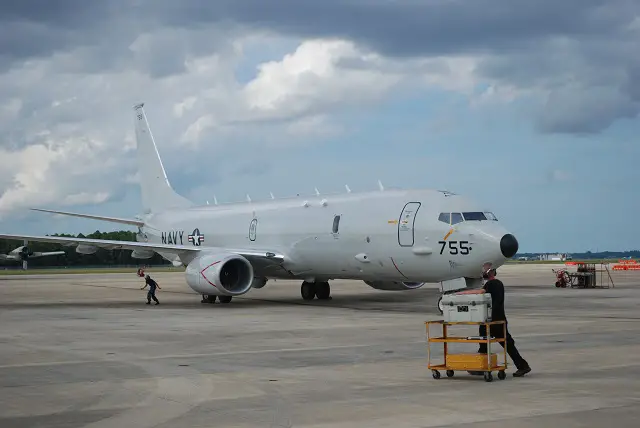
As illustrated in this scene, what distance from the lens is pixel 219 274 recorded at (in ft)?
102

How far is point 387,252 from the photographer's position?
2828 centimetres

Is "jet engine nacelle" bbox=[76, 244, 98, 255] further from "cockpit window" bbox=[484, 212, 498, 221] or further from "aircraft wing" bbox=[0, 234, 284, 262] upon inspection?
"cockpit window" bbox=[484, 212, 498, 221]

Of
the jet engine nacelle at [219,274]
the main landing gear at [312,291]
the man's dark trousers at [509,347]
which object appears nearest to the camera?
the man's dark trousers at [509,347]

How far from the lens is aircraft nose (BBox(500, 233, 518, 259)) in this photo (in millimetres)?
25234

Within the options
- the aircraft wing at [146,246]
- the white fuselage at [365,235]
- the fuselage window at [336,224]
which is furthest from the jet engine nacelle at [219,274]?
the fuselage window at [336,224]

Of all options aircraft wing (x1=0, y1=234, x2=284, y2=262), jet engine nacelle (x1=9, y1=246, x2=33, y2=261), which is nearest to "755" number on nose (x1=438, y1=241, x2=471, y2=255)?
aircraft wing (x1=0, y1=234, x2=284, y2=262)

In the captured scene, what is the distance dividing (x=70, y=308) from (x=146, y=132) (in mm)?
17256

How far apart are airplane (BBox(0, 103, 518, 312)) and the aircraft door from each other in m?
0.03

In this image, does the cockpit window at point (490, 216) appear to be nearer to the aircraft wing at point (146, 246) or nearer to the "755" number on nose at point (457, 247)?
the "755" number on nose at point (457, 247)

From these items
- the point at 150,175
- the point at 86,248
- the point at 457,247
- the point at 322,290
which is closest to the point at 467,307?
the point at 457,247

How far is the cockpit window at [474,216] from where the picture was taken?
87.1ft

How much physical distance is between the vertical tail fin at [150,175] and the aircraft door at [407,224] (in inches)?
760

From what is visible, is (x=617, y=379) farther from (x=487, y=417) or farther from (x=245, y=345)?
(x=245, y=345)

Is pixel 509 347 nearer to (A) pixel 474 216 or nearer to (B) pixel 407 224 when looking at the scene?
(A) pixel 474 216
